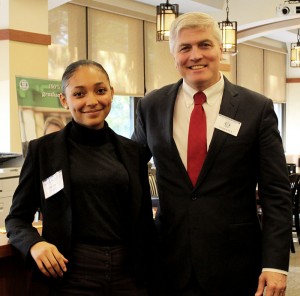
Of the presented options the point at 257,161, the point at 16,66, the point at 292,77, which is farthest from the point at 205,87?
the point at 292,77

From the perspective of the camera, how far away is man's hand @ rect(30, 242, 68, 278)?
1.63 metres

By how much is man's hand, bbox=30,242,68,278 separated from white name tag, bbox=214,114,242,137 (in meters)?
0.66

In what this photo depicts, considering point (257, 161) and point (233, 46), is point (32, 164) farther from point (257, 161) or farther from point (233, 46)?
point (233, 46)

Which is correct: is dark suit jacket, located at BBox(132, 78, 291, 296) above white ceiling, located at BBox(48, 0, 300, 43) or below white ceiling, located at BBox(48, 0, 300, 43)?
below

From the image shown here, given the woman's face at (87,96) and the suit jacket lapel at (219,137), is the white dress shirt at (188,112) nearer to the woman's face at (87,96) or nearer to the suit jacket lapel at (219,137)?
the suit jacket lapel at (219,137)

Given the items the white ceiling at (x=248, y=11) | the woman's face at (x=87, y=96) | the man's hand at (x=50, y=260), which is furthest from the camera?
the white ceiling at (x=248, y=11)

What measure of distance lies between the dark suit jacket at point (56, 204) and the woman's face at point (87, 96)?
3.7 inches

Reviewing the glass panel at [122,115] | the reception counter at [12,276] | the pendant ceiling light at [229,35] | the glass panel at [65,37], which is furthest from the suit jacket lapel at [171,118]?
the glass panel at [122,115]

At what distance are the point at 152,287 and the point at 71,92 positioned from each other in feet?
2.28

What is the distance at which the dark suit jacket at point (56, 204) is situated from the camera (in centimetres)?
168

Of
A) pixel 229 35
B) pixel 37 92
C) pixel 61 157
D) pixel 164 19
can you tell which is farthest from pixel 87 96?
pixel 229 35

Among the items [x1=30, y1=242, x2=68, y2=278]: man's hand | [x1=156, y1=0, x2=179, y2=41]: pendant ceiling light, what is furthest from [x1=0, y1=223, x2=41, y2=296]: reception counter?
[x1=156, y1=0, x2=179, y2=41]: pendant ceiling light

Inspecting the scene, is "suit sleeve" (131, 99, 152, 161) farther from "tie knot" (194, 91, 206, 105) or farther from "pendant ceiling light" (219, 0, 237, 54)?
"pendant ceiling light" (219, 0, 237, 54)

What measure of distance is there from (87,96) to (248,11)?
6.95m
